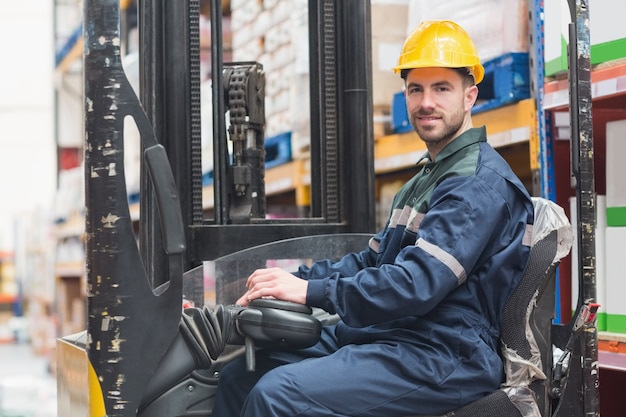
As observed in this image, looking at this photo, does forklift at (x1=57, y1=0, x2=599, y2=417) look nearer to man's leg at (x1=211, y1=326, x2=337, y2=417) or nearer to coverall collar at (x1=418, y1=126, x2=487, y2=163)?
man's leg at (x1=211, y1=326, x2=337, y2=417)

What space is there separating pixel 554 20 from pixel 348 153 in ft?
2.94

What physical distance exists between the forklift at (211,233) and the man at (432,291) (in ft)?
0.26

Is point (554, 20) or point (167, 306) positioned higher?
point (554, 20)

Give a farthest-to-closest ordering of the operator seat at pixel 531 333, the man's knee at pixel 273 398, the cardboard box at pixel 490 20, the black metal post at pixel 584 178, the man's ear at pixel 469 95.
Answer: the cardboard box at pixel 490 20 < the man's ear at pixel 469 95 < the black metal post at pixel 584 178 < the operator seat at pixel 531 333 < the man's knee at pixel 273 398

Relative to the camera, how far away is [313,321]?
8.25 feet

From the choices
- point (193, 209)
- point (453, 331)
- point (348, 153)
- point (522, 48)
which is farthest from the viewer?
point (522, 48)

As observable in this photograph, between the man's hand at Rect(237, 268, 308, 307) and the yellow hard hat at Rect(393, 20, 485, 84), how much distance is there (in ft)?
2.09

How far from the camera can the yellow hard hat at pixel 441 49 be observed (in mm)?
2543

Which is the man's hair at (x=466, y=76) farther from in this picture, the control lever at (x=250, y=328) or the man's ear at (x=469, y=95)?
the control lever at (x=250, y=328)

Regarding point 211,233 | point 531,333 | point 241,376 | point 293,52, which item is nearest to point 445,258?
point 531,333

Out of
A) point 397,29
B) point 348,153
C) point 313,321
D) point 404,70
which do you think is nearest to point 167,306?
point 313,321

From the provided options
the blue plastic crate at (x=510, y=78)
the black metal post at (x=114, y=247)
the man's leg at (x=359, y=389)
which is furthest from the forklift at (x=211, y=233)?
the blue plastic crate at (x=510, y=78)

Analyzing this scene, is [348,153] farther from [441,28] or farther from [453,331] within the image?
[453,331]

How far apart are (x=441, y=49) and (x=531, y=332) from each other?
0.77 metres
